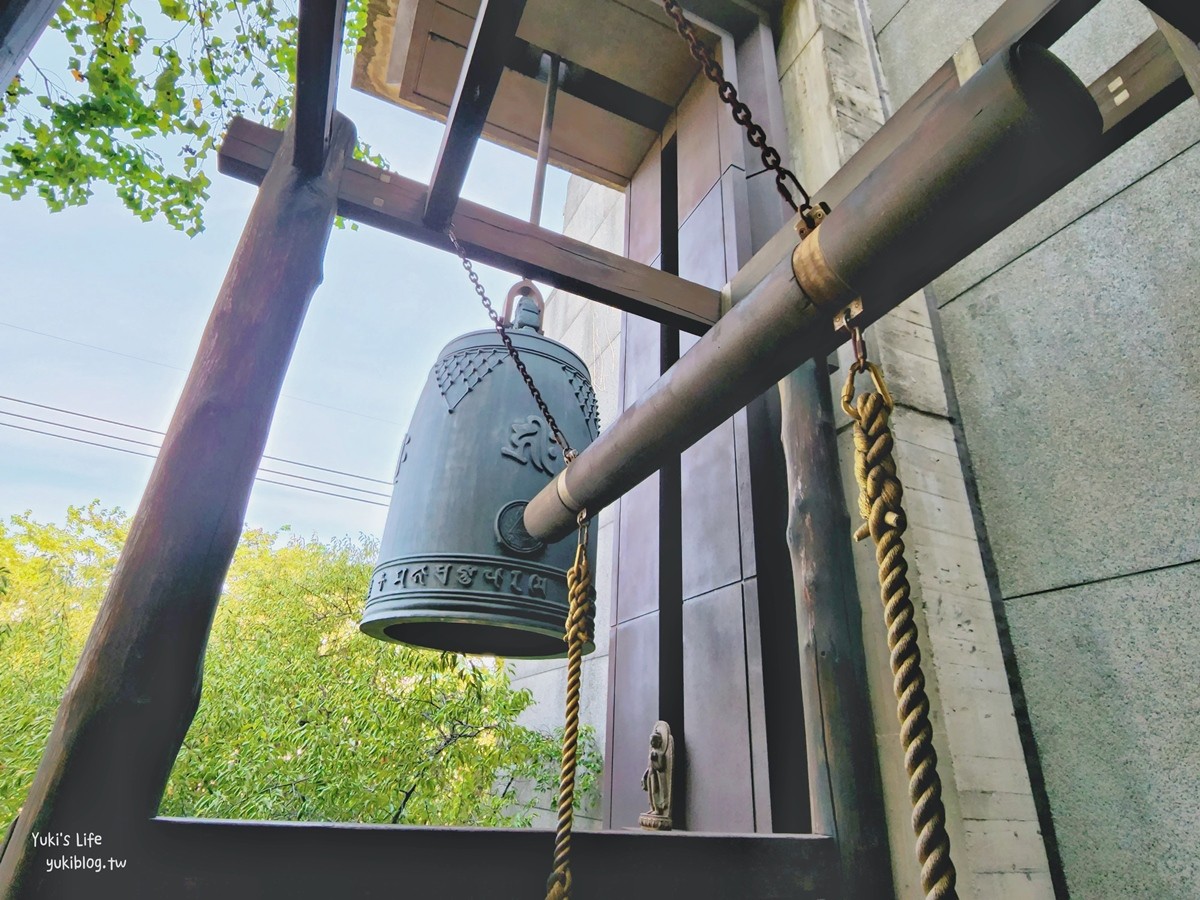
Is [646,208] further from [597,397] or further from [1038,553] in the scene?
[1038,553]

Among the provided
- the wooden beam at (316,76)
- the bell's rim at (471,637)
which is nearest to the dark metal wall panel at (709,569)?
the bell's rim at (471,637)

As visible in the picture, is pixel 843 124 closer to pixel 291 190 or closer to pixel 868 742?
pixel 291 190

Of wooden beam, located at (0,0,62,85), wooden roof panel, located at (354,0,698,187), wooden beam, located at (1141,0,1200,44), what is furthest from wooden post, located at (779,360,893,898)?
wooden roof panel, located at (354,0,698,187)

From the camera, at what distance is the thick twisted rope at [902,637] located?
631mm

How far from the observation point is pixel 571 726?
1257mm

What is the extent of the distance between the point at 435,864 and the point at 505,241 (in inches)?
59.7

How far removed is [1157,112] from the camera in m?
1.17

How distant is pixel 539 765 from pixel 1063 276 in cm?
395

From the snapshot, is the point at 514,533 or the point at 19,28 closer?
the point at 19,28

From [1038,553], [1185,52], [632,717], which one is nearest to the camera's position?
[1185,52]

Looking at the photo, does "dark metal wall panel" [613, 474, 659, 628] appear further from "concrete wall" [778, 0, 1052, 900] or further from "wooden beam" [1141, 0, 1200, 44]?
"wooden beam" [1141, 0, 1200, 44]

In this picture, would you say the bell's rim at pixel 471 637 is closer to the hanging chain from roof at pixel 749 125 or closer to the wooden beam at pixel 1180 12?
the hanging chain from roof at pixel 749 125

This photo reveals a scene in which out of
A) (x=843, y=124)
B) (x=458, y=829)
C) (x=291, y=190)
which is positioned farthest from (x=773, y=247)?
(x=458, y=829)

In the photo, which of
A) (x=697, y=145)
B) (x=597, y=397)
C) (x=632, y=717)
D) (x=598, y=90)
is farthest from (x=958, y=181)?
(x=597, y=397)
